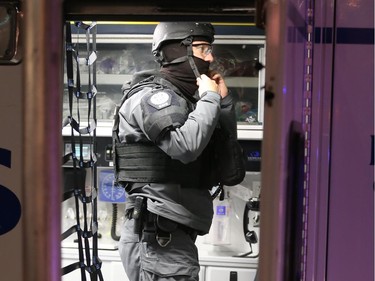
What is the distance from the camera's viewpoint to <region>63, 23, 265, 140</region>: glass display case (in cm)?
349

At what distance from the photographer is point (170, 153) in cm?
218

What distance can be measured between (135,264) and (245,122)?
1.48m

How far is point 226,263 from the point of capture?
333 cm

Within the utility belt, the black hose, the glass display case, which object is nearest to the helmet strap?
the utility belt

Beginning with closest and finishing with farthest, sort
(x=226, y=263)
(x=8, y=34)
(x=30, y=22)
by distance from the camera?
1. (x=30, y=22)
2. (x=8, y=34)
3. (x=226, y=263)

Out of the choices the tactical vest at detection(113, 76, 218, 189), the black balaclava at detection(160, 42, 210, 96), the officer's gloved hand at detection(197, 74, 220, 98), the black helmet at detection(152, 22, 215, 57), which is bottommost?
the tactical vest at detection(113, 76, 218, 189)

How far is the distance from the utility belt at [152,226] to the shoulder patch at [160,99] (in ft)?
1.54

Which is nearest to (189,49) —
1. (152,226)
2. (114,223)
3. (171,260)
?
(152,226)

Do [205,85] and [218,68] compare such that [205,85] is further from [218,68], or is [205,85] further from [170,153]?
[218,68]

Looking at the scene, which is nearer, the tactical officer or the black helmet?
the tactical officer

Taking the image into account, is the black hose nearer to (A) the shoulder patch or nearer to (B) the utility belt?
(B) the utility belt

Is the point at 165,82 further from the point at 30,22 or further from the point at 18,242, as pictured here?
the point at 30,22

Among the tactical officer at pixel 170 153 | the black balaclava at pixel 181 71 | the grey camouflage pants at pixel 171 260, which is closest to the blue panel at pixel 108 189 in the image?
the tactical officer at pixel 170 153

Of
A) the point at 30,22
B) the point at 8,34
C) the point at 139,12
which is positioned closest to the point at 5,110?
the point at 8,34
